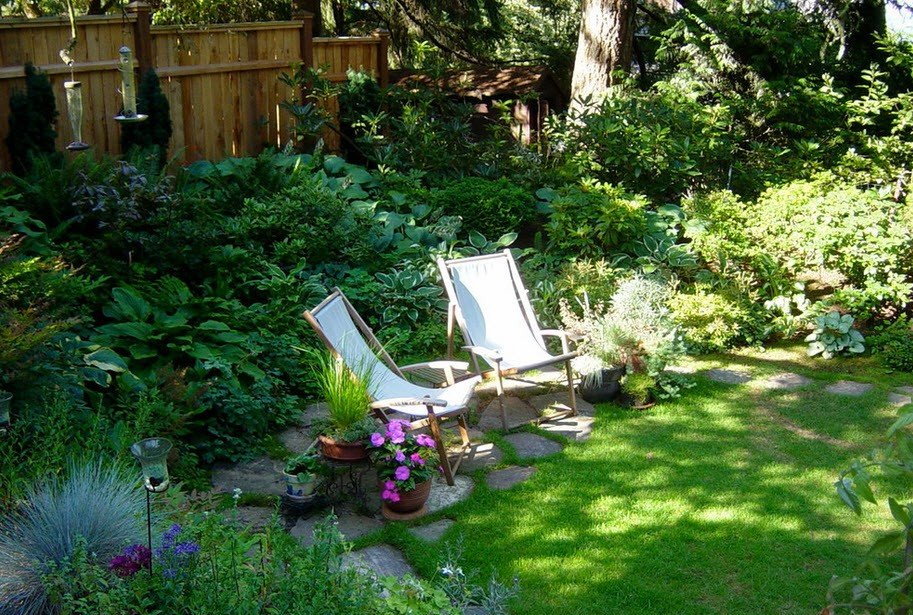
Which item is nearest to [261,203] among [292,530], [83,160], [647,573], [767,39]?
[83,160]

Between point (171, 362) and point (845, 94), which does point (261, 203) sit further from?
point (845, 94)

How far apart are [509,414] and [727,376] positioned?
5.68ft

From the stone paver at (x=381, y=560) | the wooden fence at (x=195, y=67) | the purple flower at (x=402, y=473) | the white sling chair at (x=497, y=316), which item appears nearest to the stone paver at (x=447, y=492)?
the purple flower at (x=402, y=473)

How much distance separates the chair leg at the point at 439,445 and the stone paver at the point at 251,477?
32.9 inches

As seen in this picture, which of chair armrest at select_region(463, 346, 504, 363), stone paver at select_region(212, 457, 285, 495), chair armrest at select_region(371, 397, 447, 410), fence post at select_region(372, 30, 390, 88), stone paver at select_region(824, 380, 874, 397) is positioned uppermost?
fence post at select_region(372, 30, 390, 88)

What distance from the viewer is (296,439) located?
5.39 meters

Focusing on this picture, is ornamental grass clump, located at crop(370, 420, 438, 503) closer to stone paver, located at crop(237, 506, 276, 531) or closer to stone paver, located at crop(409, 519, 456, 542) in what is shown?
stone paver, located at crop(409, 519, 456, 542)

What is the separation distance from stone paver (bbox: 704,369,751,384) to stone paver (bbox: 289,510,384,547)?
3061 millimetres

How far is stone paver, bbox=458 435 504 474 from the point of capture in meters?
5.14

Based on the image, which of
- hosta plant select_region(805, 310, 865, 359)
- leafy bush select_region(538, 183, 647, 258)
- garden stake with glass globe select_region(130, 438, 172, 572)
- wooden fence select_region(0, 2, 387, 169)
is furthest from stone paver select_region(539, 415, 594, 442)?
wooden fence select_region(0, 2, 387, 169)

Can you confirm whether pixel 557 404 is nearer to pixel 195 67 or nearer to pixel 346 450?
pixel 346 450

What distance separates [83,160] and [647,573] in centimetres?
484

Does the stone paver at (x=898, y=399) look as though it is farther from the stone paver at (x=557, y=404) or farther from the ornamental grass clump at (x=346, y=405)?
the ornamental grass clump at (x=346, y=405)

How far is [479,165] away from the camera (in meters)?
9.47
